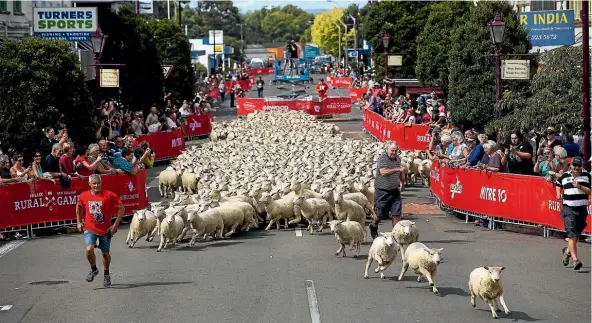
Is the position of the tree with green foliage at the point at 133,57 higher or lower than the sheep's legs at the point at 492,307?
higher

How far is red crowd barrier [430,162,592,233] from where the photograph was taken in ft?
64.9

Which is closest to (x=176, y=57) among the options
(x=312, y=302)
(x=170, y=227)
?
(x=170, y=227)

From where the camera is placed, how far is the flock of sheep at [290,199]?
49.9 feet

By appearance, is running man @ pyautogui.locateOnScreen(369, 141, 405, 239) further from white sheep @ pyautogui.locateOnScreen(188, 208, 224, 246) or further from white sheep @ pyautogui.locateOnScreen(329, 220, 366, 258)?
white sheep @ pyautogui.locateOnScreen(188, 208, 224, 246)

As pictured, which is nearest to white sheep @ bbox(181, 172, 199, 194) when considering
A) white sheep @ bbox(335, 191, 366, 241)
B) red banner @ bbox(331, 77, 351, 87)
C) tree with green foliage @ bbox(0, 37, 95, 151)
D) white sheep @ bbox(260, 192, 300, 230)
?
tree with green foliage @ bbox(0, 37, 95, 151)

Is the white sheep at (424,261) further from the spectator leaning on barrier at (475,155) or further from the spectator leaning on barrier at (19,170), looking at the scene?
the spectator leaning on barrier at (19,170)

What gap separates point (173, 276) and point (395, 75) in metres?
50.3

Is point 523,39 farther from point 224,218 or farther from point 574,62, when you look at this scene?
point 224,218

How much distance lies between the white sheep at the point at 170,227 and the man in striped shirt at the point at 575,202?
641 cm

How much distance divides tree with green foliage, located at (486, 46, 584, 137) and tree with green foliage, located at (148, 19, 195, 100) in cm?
3580

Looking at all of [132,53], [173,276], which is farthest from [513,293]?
[132,53]

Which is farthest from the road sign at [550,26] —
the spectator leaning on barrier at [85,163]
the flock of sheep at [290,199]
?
the spectator leaning on barrier at [85,163]

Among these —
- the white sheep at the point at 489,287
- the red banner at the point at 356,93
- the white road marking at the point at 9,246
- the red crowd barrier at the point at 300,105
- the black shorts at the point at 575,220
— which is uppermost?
the red banner at the point at 356,93

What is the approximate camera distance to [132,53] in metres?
48.2
